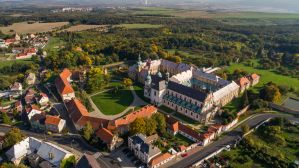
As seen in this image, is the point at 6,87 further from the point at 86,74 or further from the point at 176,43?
the point at 176,43

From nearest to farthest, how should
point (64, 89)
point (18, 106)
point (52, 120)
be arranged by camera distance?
point (52, 120), point (18, 106), point (64, 89)

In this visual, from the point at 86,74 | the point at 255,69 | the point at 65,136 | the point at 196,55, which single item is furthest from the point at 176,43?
the point at 65,136

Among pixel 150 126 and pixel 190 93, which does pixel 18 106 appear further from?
pixel 190 93

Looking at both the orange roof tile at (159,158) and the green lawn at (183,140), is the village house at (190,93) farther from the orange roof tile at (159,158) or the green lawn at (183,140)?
the orange roof tile at (159,158)

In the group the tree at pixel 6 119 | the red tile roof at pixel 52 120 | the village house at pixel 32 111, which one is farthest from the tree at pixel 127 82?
the tree at pixel 6 119

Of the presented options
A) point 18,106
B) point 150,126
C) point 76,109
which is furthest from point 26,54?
point 150,126

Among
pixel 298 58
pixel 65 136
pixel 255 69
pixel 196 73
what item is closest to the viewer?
pixel 65 136

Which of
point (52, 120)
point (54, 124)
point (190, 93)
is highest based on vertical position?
point (190, 93)
